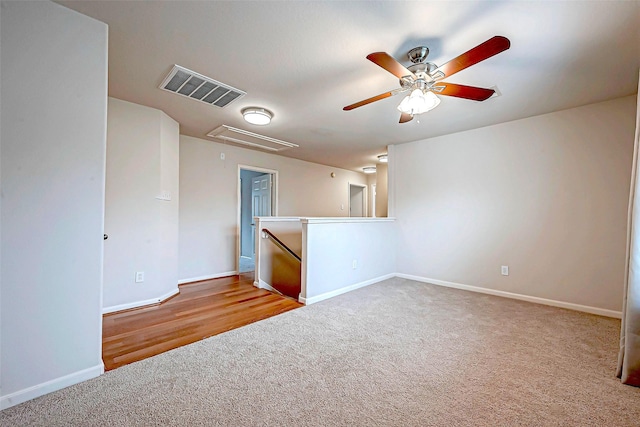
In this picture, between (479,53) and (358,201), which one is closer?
(479,53)

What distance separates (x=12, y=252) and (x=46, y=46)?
4.02 ft

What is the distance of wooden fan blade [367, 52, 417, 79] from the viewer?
1578 mm

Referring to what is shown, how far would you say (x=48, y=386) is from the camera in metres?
1.56

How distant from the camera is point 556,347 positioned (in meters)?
2.16

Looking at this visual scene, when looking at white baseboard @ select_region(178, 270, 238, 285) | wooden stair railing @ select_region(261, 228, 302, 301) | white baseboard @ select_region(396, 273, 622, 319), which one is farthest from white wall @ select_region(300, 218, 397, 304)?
white baseboard @ select_region(178, 270, 238, 285)

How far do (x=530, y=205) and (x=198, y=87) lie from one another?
4.12 meters

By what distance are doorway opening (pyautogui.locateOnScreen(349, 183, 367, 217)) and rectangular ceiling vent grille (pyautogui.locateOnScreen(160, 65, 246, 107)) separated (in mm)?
5315

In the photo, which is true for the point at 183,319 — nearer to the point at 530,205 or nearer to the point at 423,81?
the point at 423,81

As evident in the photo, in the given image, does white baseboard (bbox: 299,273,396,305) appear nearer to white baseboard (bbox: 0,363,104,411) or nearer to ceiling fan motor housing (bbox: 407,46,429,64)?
white baseboard (bbox: 0,363,104,411)

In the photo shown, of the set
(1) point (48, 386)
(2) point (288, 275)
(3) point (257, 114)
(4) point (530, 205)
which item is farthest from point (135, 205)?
(4) point (530, 205)

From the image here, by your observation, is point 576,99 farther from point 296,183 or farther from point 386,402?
point 296,183

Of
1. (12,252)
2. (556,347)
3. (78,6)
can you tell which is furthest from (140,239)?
(556,347)

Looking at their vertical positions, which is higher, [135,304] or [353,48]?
[353,48]

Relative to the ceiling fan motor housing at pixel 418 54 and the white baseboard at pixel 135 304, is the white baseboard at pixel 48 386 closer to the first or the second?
the white baseboard at pixel 135 304
